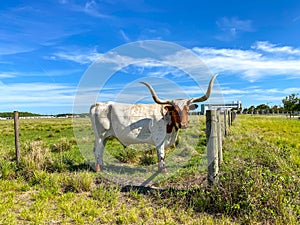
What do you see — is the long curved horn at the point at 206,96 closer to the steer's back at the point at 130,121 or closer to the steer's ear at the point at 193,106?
the steer's ear at the point at 193,106

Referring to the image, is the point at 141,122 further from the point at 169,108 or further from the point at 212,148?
the point at 212,148

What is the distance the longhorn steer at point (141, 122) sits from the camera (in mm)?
7164

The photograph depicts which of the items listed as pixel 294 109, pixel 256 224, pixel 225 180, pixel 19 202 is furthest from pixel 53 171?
pixel 294 109

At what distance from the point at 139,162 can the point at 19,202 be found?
13.2 ft

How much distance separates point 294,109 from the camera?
63.0 meters

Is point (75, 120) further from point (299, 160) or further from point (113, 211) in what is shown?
point (299, 160)

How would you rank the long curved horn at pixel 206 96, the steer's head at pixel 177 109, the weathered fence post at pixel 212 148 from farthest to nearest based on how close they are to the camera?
the steer's head at pixel 177 109
the long curved horn at pixel 206 96
the weathered fence post at pixel 212 148

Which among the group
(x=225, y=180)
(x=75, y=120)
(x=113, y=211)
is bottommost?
(x=113, y=211)

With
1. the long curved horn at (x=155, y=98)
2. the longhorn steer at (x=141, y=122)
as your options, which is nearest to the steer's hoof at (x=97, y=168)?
the longhorn steer at (x=141, y=122)

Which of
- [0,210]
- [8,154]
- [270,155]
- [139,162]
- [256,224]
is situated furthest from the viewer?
[8,154]

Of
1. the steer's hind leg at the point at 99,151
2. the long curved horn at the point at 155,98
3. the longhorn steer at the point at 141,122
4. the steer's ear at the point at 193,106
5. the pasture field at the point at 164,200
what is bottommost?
the pasture field at the point at 164,200

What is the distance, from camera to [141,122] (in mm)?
7324

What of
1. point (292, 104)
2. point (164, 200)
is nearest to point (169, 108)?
point (164, 200)

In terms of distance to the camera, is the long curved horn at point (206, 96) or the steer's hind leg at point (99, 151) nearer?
the long curved horn at point (206, 96)
